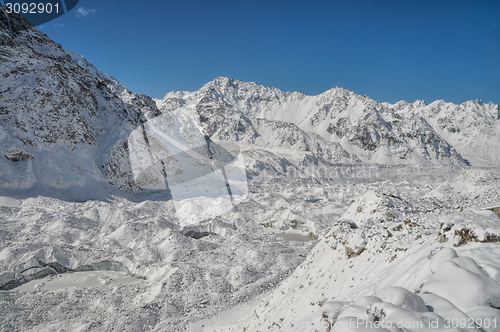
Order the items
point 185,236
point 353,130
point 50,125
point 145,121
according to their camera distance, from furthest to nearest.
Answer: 1. point 353,130
2. point 145,121
3. point 50,125
4. point 185,236

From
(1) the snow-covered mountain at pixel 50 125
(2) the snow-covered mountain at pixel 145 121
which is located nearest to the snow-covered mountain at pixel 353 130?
(2) the snow-covered mountain at pixel 145 121

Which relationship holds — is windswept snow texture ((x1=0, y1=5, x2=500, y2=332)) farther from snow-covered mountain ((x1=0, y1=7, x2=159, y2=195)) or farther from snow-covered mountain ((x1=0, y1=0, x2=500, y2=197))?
snow-covered mountain ((x1=0, y1=0, x2=500, y2=197))

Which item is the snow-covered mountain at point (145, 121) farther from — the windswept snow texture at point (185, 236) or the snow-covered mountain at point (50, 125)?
the windswept snow texture at point (185, 236)

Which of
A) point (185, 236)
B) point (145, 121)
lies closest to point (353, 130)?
point (145, 121)

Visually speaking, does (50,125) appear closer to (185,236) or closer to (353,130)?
(185,236)

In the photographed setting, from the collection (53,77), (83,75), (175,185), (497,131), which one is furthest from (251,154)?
(497,131)

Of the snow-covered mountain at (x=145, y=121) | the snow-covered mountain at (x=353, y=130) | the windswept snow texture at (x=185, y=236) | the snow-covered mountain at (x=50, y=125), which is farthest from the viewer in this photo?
the snow-covered mountain at (x=353, y=130)

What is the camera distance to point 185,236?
21266 millimetres

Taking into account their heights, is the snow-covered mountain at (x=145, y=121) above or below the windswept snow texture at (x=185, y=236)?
above

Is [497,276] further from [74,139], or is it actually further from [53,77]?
[53,77]

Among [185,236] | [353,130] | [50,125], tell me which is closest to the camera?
[185,236]

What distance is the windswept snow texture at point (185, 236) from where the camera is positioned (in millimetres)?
5988

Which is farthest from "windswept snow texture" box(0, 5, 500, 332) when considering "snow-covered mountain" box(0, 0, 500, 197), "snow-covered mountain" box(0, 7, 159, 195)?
"snow-covered mountain" box(0, 0, 500, 197)

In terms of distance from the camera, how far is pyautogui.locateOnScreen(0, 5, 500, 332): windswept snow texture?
19.6 ft
